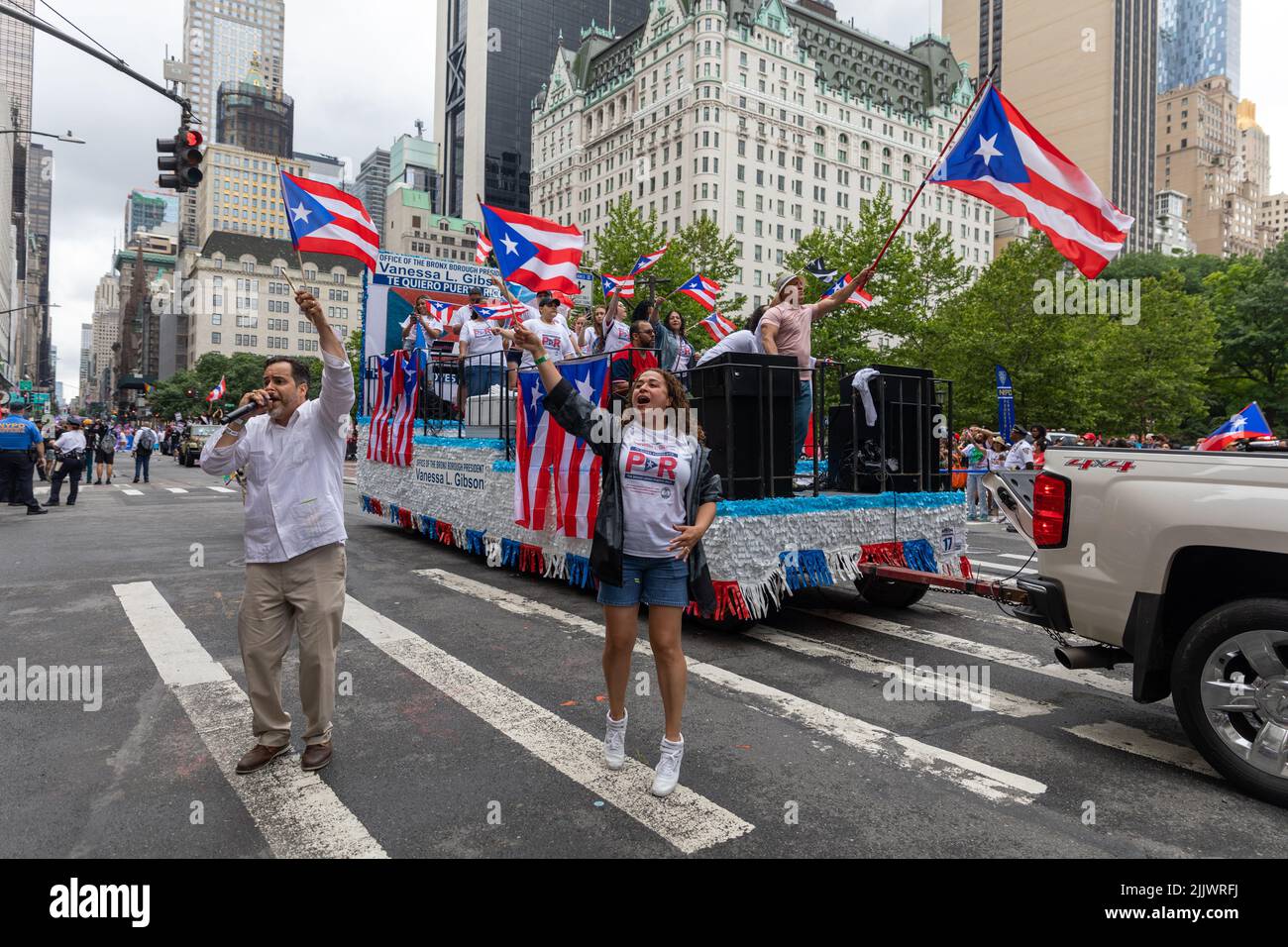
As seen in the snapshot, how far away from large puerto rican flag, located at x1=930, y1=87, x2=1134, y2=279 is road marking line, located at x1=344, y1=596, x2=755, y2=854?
17.5 ft

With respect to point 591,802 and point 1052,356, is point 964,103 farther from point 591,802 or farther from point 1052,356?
point 591,802

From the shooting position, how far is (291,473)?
4.00 meters

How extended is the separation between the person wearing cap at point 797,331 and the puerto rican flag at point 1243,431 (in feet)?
9.83

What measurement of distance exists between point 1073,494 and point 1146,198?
540 ft

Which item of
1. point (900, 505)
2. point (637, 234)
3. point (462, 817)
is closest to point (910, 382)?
point (900, 505)

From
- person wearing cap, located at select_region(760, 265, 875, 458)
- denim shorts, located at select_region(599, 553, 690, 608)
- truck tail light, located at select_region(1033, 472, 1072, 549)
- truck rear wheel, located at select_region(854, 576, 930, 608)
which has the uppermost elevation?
person wearing cap, located at select_region(760, 265, 875, 458)

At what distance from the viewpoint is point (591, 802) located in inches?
138

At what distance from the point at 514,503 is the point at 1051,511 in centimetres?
559

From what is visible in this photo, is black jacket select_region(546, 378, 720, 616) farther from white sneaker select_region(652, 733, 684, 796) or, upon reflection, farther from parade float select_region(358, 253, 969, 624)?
parade float select_region(358, 253, 969, 624)

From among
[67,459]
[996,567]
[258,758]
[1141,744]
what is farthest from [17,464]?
[1141,744]

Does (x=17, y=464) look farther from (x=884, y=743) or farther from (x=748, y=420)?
(x=884, y=743)

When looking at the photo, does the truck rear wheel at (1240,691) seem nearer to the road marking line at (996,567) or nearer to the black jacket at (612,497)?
the black jacket at (612,497)

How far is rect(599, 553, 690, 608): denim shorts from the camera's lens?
150 inches

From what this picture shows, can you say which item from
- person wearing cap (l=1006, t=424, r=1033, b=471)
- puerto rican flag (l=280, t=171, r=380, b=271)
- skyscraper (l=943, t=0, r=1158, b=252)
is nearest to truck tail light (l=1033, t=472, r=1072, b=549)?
puerto rican flag (l=280, t=171, r=380, b=271)
